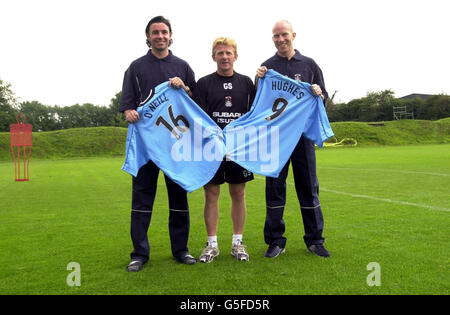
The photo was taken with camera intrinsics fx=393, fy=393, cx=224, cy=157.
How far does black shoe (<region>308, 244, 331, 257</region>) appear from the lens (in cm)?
390

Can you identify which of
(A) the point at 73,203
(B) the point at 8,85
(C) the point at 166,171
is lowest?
(A) the point at 73,203

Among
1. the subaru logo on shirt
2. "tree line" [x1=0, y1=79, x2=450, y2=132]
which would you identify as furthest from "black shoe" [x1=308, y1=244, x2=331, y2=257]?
"tree line" [x1=0, y1=79, x2=450, y2=132]

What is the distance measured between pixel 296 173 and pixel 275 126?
56 cm

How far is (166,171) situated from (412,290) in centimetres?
233

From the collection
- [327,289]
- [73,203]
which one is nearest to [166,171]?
[327,289]

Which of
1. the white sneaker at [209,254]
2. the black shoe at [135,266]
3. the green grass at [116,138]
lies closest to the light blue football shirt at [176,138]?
the white sneaker at [209,254]

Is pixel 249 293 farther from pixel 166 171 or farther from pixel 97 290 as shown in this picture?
pixel 166 171

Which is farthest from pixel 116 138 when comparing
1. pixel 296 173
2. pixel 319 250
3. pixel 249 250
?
pixel 319 250

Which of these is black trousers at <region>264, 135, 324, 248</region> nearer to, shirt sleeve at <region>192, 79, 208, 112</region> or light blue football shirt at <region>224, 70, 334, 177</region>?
light blue football shirt at <region>224, 70, 334, 177</region>

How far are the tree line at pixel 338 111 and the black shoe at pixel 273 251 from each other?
66.4 m

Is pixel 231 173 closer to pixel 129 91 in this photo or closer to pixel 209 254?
pixel 209 254

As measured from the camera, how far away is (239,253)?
12.7ft
